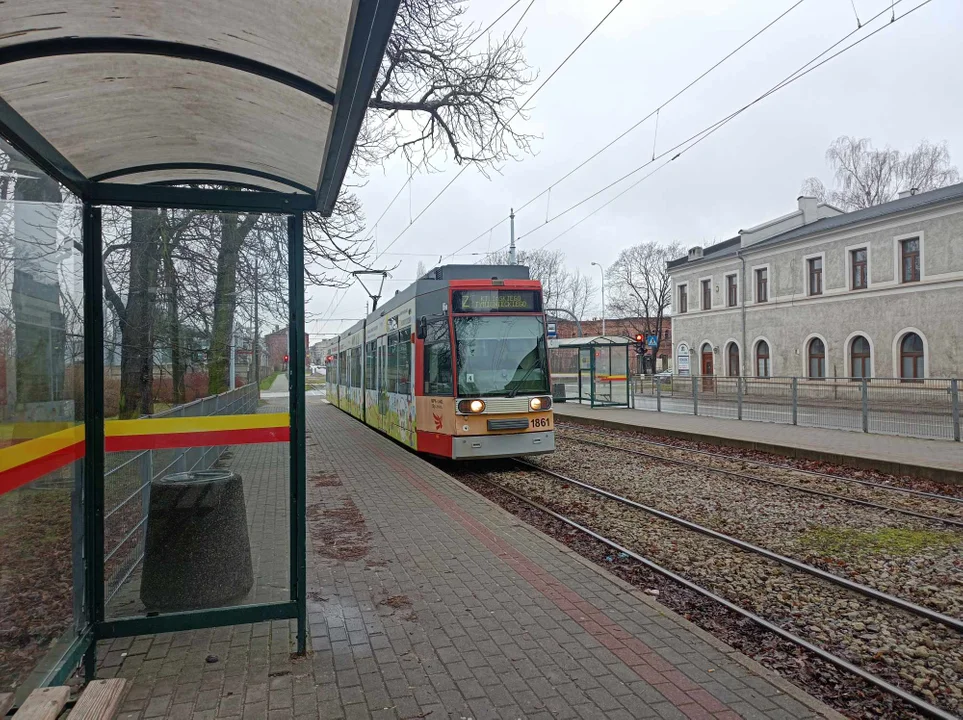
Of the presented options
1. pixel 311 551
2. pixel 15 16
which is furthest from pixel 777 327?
pixel 15 16

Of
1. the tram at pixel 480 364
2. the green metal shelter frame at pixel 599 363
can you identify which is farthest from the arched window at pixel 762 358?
the tram at pixel 480 364

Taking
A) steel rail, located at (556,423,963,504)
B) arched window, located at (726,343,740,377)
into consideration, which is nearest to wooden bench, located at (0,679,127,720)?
steel rail, located at (556,423,963,504)

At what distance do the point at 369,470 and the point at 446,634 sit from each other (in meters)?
7.34

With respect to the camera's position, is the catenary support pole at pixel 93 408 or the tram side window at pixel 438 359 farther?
the tram side window at pixel 438 359

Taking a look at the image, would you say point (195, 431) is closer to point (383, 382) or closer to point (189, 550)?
point (189, 550)

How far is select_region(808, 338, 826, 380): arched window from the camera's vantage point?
33969 mm

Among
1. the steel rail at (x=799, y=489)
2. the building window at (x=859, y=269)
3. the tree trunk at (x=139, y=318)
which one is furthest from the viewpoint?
the building window at (x=859, y=269)

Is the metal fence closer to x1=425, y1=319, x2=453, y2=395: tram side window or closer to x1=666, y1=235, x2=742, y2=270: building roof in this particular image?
x1=425, y1=319, x2=453, y2=395: tram side window

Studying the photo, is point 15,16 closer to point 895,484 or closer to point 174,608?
point 174,608

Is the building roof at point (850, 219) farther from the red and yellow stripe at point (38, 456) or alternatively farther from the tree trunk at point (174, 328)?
the red and yellow stripe at point (38, 456)

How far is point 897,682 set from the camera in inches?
156

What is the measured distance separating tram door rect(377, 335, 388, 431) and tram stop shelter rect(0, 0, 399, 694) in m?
10.1

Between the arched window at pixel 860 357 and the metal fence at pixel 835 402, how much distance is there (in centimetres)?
1309

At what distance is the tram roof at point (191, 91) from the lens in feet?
8.64
